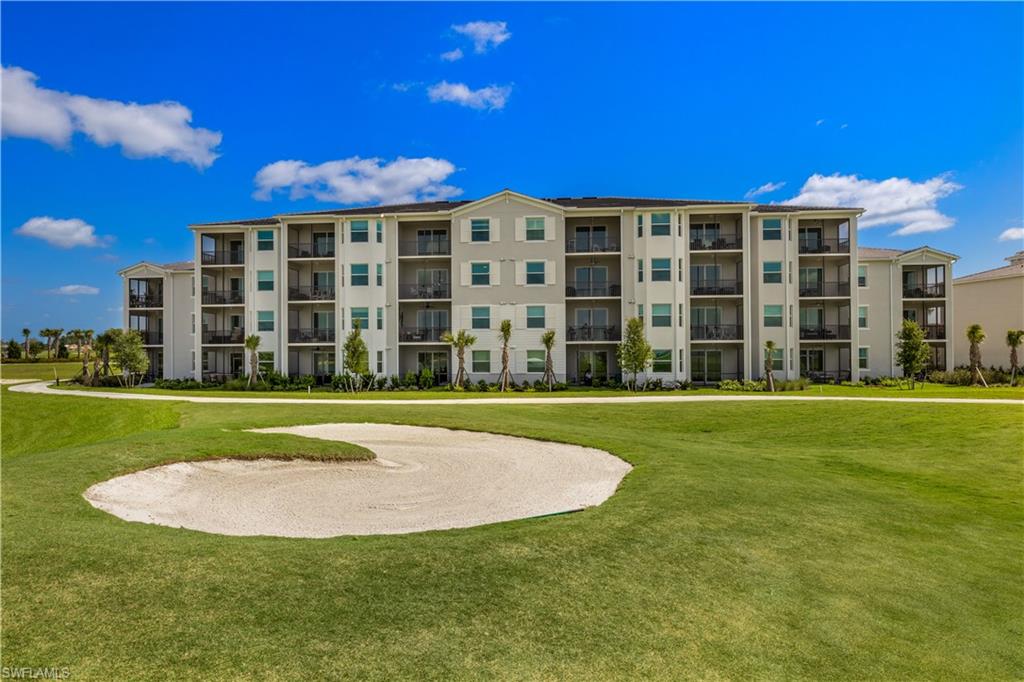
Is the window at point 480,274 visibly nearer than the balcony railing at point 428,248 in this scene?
Yes

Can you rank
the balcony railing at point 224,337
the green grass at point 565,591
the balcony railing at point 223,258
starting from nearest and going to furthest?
the green grass at point 565,591
the balcony railing at point 224,337
the balcony railing at point 223,258

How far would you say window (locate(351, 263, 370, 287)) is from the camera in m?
40.8

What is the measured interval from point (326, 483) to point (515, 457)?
4.67m

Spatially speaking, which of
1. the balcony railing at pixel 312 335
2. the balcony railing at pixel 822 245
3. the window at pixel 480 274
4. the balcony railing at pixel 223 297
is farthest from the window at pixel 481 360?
the balcony railing at pixel 822 245

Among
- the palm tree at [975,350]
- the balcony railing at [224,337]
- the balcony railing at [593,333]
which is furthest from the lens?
the balcony railing at [224,337]

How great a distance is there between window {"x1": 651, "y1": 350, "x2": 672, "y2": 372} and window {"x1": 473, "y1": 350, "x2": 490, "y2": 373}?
38.0 ft

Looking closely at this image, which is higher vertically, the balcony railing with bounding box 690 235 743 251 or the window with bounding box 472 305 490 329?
the balcony railing with bounding box 690 235 743 251

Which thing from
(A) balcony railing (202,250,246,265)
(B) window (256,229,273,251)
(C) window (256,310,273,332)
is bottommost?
(C) window (256,310,273,332)

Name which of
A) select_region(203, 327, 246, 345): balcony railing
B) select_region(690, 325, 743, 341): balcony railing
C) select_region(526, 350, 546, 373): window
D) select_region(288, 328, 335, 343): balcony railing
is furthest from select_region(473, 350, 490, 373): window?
select_region(203, 327, 246, 345): balcony railing

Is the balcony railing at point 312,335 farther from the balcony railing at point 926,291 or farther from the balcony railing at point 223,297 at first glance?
the balcony railing at point 926,291

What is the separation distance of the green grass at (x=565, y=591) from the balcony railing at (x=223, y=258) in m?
37.4

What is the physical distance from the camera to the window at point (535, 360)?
128ft

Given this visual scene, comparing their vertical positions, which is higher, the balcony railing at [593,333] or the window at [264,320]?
the window at [264,320]

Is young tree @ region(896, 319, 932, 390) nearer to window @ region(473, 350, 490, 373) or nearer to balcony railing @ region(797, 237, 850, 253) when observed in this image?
balcony railing @ region(797, 237, 850, 253)
